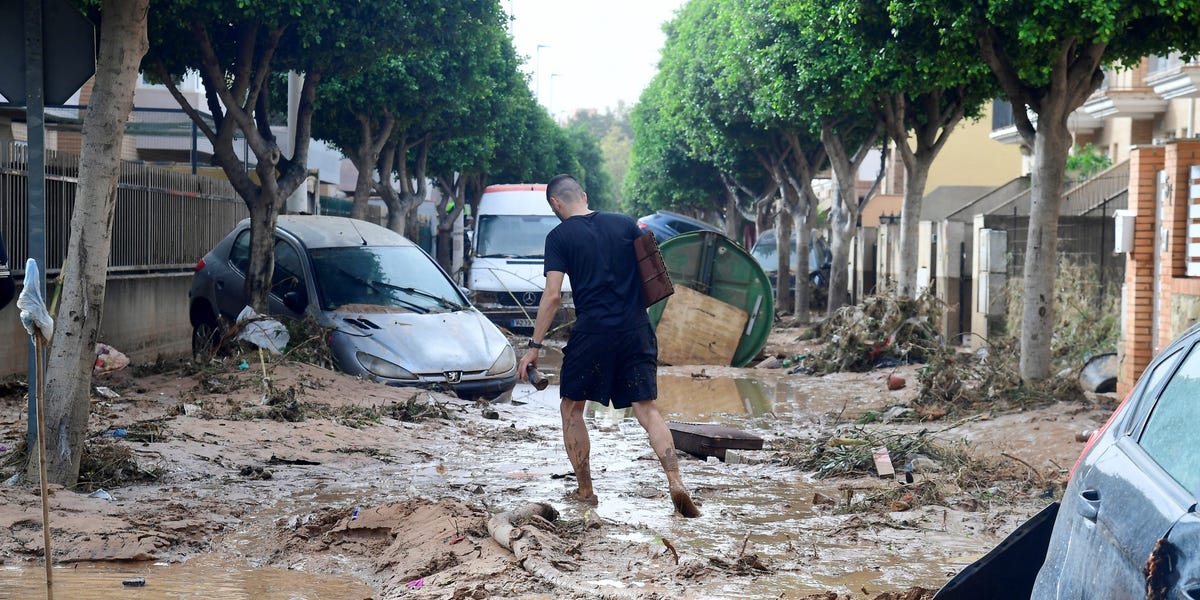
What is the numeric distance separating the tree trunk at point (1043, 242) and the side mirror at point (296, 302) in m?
6.79

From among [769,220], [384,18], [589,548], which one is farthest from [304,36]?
[769,220]

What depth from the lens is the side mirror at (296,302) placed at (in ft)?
40.8

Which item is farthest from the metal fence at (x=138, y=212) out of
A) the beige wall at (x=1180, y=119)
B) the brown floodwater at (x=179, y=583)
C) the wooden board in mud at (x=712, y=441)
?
the beige wall at (x=1180, y=119)

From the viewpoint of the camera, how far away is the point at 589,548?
5672mm

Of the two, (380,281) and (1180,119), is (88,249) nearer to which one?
(380,281)

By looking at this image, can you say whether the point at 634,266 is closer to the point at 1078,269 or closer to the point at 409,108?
the point at 1078,269

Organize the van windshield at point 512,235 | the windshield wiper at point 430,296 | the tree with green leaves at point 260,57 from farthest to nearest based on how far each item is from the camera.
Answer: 1. the van windshield at point 512,235
2. the tree with green leaves at point 260,57
3. the windshield wiper at point 430,296

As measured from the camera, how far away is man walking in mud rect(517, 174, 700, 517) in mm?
6859

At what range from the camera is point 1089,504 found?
9.99 feet

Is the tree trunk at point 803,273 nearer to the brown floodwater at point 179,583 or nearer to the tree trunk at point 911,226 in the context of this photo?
the tree trunk at point 911,226

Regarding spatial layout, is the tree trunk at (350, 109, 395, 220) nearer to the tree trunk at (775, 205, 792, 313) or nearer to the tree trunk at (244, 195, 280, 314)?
the tree trunk at (775, 205, 792, 313)

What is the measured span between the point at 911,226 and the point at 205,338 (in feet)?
35.0

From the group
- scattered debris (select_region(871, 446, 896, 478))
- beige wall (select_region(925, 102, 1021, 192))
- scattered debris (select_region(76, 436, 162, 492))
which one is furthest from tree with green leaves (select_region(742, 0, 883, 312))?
beige wall (select_region(925, 102, 1021, 192))

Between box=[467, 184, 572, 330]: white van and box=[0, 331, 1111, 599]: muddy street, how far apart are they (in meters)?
8.72
